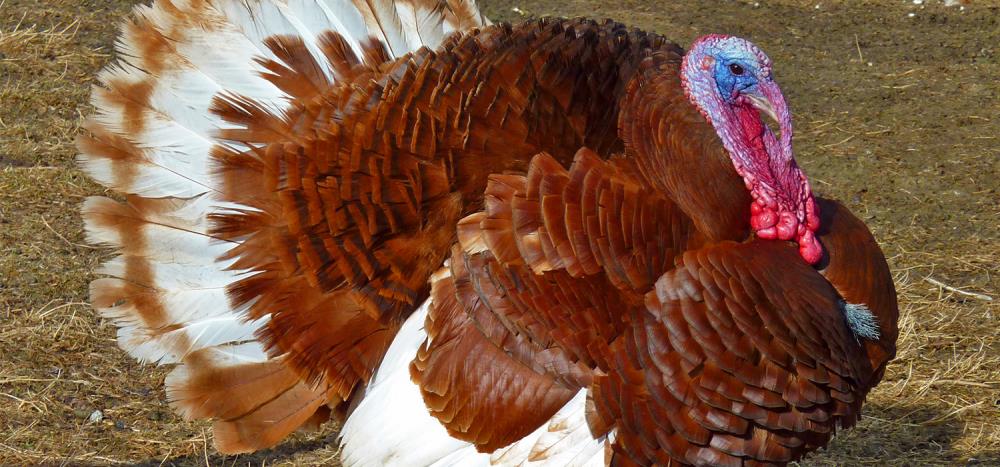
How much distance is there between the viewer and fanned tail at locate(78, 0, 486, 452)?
10.0 feet

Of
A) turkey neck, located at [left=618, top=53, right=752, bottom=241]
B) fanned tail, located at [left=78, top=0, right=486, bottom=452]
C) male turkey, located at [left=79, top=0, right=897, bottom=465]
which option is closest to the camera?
male turkey, located at [left=79, top=0, right=897, bottom=465]

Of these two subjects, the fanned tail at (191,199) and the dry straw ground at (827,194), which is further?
the dry straw ground at (827,194)

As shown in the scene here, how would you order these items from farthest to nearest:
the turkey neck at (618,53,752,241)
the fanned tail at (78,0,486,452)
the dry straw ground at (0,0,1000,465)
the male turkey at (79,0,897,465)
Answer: the dry straw ground at (0,0,1000,465) → the fanned tail at (78,0,486,452) → the turkey neck at (618,53,752,241) → the male turkey at (79,0,897,465)

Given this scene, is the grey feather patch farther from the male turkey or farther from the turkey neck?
the turkey neck

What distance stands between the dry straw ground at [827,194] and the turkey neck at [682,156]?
60.1 inches

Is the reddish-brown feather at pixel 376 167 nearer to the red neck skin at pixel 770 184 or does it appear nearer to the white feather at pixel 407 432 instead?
the white feather at pixel 407 432

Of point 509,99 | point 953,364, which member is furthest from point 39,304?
point 953,364

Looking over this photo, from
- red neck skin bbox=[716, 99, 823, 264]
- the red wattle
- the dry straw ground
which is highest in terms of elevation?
red neck skin bbox=[716, 99, 823, 264]

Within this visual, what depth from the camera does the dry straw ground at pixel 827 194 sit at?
4062 mm

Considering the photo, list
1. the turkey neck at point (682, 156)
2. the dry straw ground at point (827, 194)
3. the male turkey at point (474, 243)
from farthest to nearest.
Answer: the dry straw ground at point (827, 194), the turkey neck at point (682, 156), the male turkey at point (474, 243)

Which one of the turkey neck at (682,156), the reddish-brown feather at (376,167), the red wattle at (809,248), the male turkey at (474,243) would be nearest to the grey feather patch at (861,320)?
the male turkey at (474,243)

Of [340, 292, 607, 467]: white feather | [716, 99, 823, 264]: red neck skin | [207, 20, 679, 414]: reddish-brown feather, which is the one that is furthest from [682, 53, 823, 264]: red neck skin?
[340, 292, 607, 467]: white feather

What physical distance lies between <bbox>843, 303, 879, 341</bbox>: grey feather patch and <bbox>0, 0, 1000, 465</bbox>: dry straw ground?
127cm

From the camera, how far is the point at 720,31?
7.13m
